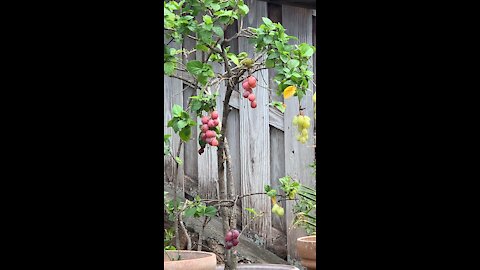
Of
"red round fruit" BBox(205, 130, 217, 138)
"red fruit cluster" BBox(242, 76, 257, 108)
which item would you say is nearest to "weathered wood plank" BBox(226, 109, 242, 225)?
"red fruit cluster" BBox(242, 76, 257, 108)

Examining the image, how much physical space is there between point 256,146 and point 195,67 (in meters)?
0.83

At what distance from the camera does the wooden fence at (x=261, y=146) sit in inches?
104

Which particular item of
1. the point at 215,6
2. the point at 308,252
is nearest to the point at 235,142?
the point at 308,252

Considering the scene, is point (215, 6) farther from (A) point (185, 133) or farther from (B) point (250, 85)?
(A) point (185, 133)

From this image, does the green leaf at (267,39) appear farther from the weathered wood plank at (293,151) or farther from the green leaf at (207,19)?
the weathered wood plank at (293,151)

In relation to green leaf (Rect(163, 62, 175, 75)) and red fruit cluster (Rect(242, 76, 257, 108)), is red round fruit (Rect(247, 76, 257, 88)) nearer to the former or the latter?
red fruit cluster (Rect(242, 76, 257, 108))

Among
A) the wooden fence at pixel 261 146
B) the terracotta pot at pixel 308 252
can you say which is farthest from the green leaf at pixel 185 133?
the wooden fence at pixel 261 146

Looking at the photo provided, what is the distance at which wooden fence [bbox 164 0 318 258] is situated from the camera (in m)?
2.64
